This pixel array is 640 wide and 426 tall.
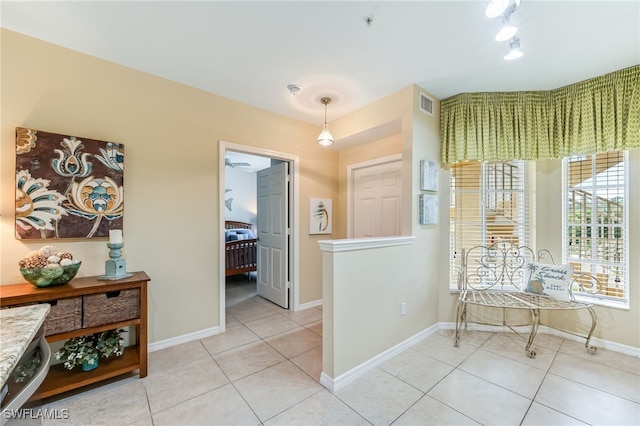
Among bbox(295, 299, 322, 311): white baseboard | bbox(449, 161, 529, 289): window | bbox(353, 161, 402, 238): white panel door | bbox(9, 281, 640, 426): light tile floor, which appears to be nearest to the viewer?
bbox(9, 281, 640, 426): light tile floor

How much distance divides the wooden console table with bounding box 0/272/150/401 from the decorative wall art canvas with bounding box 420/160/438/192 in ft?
8.88

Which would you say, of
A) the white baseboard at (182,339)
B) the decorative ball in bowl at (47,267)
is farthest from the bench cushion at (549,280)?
the decorative ball in bowl at (47,267)

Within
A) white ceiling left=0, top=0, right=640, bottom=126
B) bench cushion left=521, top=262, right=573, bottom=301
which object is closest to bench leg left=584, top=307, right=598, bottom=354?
bench cushion left=521, top=262, right=573, bottom=301

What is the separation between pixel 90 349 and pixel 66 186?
1.27 m

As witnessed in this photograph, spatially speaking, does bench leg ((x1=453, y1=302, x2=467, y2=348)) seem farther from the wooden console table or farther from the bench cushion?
the wooden console table

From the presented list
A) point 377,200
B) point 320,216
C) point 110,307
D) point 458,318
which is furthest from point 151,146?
point 458,318

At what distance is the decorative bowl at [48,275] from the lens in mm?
Result: 1737

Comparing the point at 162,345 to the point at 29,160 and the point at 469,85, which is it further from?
the point at 469,85

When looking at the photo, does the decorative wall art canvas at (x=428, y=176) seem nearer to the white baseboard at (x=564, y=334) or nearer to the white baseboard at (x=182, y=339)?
the white baseboard at (x=564, y=334)

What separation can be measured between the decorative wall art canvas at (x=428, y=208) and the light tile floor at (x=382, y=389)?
124cm

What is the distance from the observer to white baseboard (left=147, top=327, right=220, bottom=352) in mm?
2468

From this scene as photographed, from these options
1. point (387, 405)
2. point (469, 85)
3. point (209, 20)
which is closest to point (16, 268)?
point (209, 20)

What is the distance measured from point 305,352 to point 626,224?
3251 mm

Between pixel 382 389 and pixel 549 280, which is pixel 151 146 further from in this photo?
pixel 549 280
